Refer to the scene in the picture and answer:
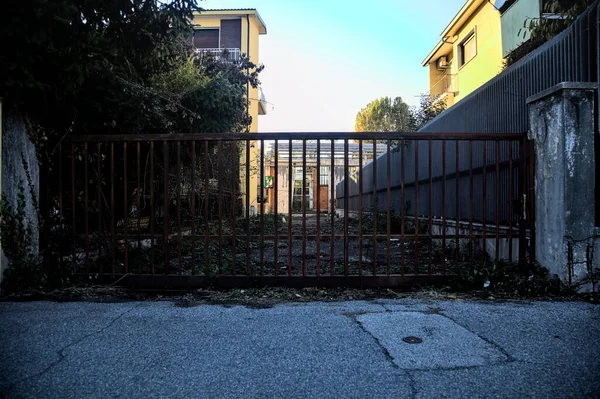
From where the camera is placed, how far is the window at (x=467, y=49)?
17.4m

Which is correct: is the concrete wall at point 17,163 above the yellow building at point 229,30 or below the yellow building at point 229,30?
below

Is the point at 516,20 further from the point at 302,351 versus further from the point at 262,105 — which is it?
the point at 262,105

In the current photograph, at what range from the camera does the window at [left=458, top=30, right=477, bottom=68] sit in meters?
17.4

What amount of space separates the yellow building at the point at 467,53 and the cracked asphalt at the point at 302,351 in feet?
42.5

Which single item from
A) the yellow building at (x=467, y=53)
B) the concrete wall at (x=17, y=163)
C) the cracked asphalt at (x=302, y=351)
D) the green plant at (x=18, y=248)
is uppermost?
the yellow building at (x=467, y=53)

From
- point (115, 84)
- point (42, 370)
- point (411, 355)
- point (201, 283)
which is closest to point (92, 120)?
point (115, 84)

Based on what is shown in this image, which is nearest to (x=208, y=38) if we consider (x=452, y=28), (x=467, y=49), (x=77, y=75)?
(x=452, y=28)

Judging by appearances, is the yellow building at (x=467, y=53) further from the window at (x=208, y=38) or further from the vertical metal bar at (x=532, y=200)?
the window at (x=208, y=38)

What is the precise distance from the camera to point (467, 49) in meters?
18.4

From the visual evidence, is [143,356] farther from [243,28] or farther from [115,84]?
[243,28]

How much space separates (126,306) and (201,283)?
911mm

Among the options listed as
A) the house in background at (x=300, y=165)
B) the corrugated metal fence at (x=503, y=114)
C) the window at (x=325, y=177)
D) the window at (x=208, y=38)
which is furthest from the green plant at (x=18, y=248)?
the window at (x=325, y=177)

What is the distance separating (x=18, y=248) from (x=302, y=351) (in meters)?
3.77

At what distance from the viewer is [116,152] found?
6352mm
